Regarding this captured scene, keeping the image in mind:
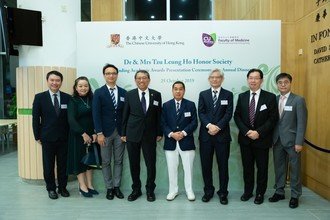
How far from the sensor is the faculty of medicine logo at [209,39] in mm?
4809

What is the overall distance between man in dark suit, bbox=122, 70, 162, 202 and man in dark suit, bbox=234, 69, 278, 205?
1.13 m

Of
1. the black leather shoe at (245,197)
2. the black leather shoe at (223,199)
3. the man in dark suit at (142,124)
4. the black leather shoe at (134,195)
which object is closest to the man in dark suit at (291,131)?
the black leather shoe at (245,197)

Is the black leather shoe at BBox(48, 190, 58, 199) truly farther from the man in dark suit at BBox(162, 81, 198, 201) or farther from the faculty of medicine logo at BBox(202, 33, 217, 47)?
the faculty of medicine logo at BBox(202, 33, 217, 47)

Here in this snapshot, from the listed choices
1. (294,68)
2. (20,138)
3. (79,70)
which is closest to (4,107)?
(20,138)

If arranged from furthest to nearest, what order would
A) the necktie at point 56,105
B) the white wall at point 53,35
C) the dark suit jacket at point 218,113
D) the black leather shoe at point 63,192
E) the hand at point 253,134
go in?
the white wall at point 53,35, the black leather shoe at point 63,192, the necktie at point 56,105, the dark suit jacket at point 218,113, the hand at point 253,134

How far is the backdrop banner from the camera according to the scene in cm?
480

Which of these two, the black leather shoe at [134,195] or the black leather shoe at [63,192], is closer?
the black leather shoe at [134,195]

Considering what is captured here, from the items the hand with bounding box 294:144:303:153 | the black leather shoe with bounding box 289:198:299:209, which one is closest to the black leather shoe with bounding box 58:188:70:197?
the black leather shoe with bounding box 289:198:299:209

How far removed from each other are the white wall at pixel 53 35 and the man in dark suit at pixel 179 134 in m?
2.41

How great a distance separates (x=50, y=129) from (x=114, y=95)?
0.98 m

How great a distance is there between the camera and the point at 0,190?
5129mm

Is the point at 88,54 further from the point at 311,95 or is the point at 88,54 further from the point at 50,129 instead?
the point at 311,95

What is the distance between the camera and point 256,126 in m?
4.31

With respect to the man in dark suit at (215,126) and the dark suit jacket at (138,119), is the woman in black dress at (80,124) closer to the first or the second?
the dark suit jacket at (138,119)
